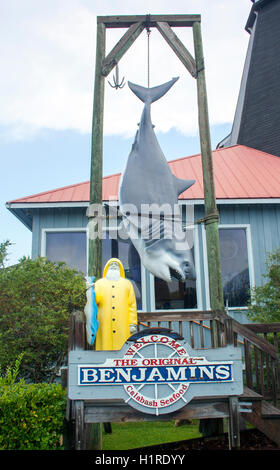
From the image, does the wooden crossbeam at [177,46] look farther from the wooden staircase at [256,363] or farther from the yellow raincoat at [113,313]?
the wooden staircase at [256,363]

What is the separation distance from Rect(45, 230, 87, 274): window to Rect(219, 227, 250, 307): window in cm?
301

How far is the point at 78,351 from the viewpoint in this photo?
397 centimetres

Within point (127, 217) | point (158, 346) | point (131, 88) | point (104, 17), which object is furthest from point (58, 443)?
point (104, 17)

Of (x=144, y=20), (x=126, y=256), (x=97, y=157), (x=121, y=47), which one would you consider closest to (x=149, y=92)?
(x=121, y=47)

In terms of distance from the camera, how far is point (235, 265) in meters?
9.59

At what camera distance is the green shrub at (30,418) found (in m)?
3.93

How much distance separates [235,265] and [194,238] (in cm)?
108

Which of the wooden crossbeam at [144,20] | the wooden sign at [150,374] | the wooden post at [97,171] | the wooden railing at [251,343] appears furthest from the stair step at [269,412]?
the wooden crossbeam at [144,20]

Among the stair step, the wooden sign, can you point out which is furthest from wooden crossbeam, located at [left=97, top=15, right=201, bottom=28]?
the stair step

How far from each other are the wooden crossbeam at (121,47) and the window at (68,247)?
14.2ft

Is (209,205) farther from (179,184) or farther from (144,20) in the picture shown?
(144,20)

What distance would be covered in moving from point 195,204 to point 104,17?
434 centimetres
